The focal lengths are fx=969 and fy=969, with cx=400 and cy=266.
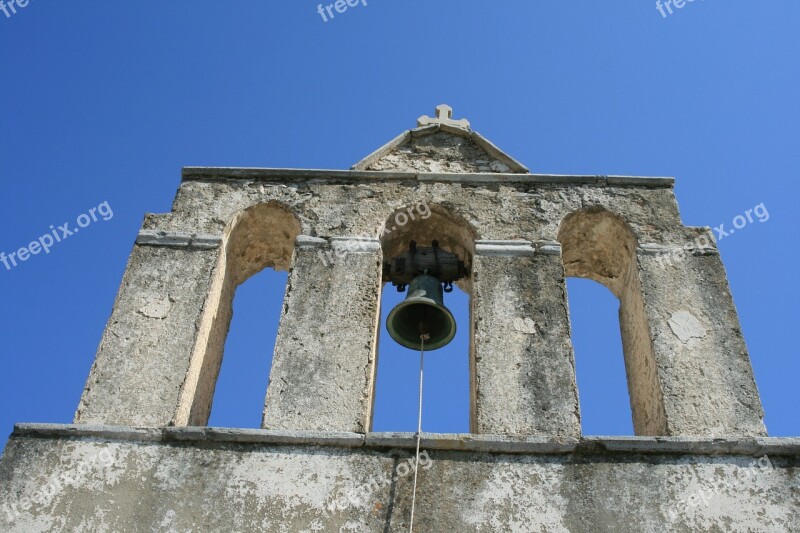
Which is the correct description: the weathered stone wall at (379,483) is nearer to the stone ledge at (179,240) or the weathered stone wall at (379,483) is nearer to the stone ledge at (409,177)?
the stone ledge at (179,240)

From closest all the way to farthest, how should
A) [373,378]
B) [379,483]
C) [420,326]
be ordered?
[379,483], [373,378], [420,326]

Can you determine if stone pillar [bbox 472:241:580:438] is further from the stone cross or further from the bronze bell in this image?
the stone cross

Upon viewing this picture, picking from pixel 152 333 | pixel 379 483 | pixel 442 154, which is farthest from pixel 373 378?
pixel 442 154

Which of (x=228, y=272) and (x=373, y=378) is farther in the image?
(x=228, y=272)

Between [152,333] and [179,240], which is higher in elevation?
[179,240]

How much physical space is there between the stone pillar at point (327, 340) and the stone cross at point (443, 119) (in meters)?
1.82

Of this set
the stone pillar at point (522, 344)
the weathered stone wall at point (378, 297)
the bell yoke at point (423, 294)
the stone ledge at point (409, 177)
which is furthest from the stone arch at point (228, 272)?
the stone pillar at point (522, 344)

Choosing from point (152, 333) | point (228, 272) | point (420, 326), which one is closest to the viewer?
point (152, 333)

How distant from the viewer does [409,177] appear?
25.8 ft

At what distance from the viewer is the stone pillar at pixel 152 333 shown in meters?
6.29

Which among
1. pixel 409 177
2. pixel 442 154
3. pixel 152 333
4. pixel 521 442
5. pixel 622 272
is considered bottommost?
pixel 521 442

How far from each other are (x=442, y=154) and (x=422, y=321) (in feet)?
5.62

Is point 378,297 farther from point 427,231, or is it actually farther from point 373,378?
point 427,231

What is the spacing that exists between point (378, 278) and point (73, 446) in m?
2.39
